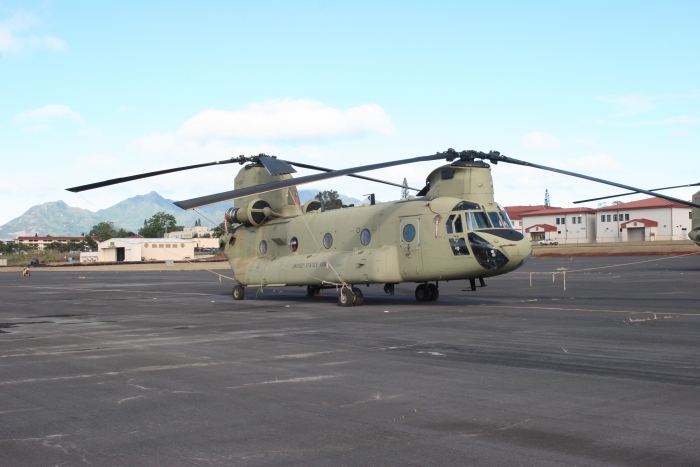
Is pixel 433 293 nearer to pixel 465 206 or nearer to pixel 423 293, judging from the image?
→ pixel 423 293

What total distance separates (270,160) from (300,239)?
3278 millimetres

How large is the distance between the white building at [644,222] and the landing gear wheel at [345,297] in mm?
103083

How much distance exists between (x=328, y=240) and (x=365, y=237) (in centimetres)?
196

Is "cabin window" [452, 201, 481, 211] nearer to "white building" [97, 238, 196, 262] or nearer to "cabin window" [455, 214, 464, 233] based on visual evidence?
"cabin window" [455, 214, 464, 233]

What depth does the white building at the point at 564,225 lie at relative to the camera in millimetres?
130250

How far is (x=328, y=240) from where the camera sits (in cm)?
2477

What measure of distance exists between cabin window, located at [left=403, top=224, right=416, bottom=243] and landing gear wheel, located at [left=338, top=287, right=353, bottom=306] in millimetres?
2678

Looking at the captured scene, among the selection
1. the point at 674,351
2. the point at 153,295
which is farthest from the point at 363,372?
the point at 153,295

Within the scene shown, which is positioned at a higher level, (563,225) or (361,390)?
(563,225)

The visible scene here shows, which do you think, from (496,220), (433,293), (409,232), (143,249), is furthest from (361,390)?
(143,249)

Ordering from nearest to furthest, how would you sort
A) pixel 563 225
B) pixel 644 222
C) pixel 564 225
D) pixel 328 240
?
pixel 328 240 → pixel 644 222 → pixel 564 225 → pixel 563 225

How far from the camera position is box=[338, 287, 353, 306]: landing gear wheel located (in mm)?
22359

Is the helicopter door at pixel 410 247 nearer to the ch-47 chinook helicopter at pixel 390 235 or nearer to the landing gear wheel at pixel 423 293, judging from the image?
the ch-47 chinook helicopter at pixel 390 235

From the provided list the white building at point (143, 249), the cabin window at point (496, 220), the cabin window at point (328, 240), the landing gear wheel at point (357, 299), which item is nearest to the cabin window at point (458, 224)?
the cabin window at point (496, 220)
